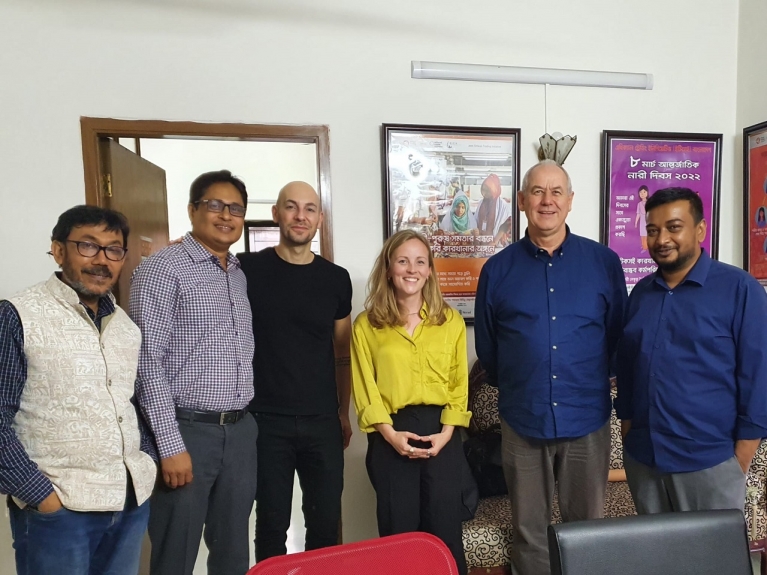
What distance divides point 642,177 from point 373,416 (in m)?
1.95

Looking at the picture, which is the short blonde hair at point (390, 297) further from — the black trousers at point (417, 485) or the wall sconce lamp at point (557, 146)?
the wall sconce lamp at point (557, 146)

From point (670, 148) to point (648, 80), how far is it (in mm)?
370

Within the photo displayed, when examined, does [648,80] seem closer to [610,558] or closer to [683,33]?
[683,33]

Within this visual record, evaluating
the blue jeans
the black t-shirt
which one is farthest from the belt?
the blue jeans

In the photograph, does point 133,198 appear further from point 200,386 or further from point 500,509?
point 500,509

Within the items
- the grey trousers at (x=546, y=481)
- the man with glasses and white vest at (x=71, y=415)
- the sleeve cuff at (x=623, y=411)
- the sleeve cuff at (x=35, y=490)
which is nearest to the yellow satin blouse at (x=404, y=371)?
the grey trousers at (x=546, y=481)

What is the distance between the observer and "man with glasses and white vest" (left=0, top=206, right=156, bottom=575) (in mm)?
1173

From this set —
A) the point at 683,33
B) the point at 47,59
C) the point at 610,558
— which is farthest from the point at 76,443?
the point at 683,33

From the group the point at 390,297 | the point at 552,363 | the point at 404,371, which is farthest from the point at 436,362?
the point at 552,363

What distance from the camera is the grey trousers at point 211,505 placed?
4.92ft

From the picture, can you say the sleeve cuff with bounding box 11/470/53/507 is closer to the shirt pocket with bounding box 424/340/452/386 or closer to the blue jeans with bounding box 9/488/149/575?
the blue jeans with bounding box 9/488/149/575

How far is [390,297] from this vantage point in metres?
1.73

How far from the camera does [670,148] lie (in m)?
2.61

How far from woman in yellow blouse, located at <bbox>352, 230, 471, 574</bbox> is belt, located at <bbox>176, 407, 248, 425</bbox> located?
0.41m
